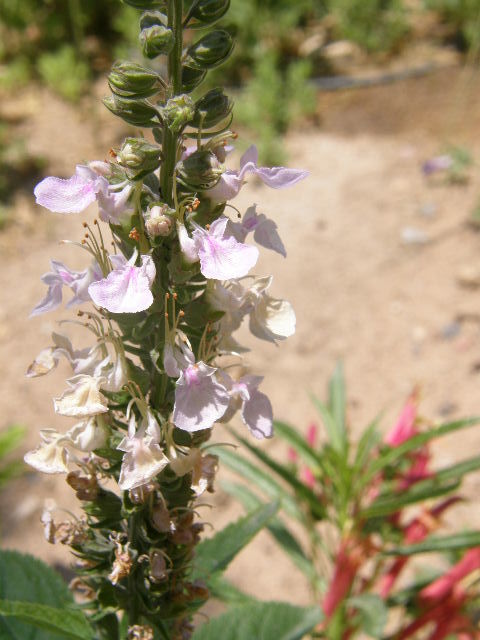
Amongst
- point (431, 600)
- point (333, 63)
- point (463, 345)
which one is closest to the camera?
point (431, 600)

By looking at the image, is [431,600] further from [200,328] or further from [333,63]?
[333,63]

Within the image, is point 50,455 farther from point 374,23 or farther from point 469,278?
point 374,23

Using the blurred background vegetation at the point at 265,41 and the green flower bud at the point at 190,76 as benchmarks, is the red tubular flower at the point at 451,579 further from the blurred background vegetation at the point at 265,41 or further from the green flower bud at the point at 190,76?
the blurred background vegetation at the point at 265,41

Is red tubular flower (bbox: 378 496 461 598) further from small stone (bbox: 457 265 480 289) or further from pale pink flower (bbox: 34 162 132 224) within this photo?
small stone (bbox: 457 265 480 289)

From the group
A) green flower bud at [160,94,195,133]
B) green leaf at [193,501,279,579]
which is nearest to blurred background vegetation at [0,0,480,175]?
green leaf at [193,501,279,579]

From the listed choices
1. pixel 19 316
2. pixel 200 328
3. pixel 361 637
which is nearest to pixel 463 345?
pixel 361 637

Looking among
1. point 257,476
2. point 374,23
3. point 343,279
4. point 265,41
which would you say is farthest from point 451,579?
point 374,23
